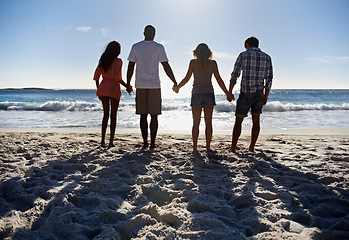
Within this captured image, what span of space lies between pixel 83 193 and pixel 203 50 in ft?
9.27

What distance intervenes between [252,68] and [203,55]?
0.81 meters

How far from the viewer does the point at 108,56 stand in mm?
4270

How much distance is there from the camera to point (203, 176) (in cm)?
286

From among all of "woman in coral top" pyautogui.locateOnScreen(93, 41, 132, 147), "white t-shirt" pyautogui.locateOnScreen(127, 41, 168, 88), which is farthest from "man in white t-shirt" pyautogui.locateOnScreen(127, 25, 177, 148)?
"woman in coral top" pyautogui.locateOnScreen(93, 41, 132, 147)

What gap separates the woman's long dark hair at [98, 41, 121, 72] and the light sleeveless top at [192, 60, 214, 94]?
1412 millimetres

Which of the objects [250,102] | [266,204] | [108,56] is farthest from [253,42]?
[266,204]

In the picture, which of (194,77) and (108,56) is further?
(108,56)

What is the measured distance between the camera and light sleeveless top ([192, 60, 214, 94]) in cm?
409

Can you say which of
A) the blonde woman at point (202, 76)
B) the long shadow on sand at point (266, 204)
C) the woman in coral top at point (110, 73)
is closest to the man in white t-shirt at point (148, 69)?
the woman in coral top at point (110, 73)

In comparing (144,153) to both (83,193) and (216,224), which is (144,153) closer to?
(83,193)

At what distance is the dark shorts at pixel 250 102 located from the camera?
4.02 metres

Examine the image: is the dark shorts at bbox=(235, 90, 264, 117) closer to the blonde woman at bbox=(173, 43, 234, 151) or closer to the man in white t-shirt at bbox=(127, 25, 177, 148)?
the blonde woman at bbox=(173, 43, 234, 151)

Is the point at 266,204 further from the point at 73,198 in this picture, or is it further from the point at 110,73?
the point at 110,73

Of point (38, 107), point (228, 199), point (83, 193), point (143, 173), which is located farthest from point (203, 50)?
point (38, 107)
